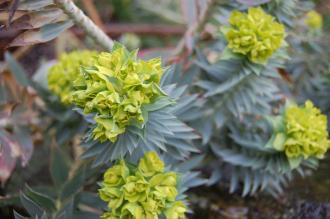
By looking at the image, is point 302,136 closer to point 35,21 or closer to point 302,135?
point 302,135

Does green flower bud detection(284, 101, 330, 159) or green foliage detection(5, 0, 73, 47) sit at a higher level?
green foliage detection(5, 0, 73, 47)

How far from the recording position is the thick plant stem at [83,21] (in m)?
0.97

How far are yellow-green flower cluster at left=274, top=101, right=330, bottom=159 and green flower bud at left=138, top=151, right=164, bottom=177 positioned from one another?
301mm

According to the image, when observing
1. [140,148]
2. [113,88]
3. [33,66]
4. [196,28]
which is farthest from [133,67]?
[33,66]

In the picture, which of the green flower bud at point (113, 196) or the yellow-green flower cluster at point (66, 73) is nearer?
the green flower bud at point (113, 196)

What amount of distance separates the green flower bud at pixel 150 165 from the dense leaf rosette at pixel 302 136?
0.30m

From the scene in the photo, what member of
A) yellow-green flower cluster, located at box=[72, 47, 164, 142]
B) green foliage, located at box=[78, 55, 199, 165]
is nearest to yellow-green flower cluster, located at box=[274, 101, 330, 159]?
green foliage, located at box=[78, 55, 199, 165]

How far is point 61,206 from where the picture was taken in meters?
1.05

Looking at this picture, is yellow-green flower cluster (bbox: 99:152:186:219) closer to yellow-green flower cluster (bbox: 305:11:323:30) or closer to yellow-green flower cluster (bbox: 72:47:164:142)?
yellow-green flower cluster (bbox: 72:47:164:142)

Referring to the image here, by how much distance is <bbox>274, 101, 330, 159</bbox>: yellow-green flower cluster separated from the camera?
101cm

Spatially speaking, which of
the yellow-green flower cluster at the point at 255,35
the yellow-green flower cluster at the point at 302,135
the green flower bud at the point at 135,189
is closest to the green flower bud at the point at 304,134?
the yellow-green flower cluster at the point at 302,135

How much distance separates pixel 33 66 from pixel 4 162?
1025 mm

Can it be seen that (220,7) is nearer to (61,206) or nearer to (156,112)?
(156,112)

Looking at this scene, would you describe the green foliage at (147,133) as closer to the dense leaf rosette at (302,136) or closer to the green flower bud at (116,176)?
the green flower bud at (116,176)
